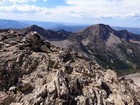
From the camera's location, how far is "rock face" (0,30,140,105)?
38375 mm

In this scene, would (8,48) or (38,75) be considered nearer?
(38,75)

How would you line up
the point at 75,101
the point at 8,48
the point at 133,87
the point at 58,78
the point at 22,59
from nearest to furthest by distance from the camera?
the point at 75,101 → the point at 58,78 → the point at 22,59 → the point at 8,48 → the point at 133,87

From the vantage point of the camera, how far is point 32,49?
52094mm

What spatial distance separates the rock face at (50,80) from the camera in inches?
1511

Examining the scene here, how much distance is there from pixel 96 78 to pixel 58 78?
32.2 feet

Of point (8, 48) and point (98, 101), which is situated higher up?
point (8, 48)

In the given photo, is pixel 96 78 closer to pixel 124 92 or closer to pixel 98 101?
pixel 124 92

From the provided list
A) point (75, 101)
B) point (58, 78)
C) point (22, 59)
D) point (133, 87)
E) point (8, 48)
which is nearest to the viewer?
point (75, 101)

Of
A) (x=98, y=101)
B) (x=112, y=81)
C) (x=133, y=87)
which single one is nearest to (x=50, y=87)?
(x=98, y=101)

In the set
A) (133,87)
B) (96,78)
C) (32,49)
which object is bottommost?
(133,87)

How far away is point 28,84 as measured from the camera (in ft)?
134

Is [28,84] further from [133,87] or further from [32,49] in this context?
[133,87]

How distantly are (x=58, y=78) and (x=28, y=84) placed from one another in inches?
179

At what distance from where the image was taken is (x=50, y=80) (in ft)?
139
